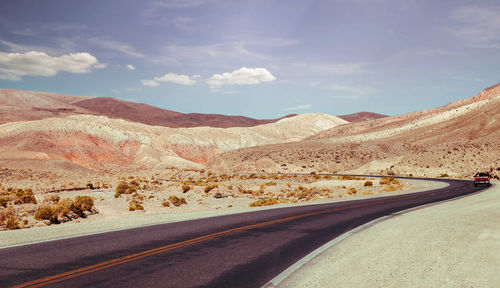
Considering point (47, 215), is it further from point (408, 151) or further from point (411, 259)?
point (408, 151)

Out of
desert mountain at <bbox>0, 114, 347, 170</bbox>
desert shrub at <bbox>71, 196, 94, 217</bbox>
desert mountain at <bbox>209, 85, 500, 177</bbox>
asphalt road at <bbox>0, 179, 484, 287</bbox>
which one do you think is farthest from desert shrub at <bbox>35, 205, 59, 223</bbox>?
desert mountain at <bbox>0, 114, 347, 170</bbox>

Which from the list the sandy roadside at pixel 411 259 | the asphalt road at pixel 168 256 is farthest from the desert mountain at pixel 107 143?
the sandy roadside at pixel 411 259

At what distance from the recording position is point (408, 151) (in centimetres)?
8644

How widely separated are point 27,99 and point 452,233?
22240cm

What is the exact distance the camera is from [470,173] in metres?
64.3

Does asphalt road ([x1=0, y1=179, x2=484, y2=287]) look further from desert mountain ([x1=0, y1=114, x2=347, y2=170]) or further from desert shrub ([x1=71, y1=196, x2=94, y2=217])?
desert mountain ([x1=0, y1=114, x2=347, y2=170])

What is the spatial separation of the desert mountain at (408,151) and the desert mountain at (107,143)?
21.9 m

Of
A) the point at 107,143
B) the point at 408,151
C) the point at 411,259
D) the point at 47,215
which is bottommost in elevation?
the point at 47,215

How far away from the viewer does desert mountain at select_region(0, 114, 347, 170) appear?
88.6m

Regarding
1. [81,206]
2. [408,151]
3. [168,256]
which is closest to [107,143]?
[408,151]

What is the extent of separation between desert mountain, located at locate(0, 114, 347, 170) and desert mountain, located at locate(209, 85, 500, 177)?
71.7ft

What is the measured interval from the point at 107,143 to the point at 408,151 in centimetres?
8259

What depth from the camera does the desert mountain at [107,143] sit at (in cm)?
8862

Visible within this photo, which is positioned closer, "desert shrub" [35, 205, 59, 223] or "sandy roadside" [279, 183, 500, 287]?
"sandy roadside" [279, 183, 500, 287]
